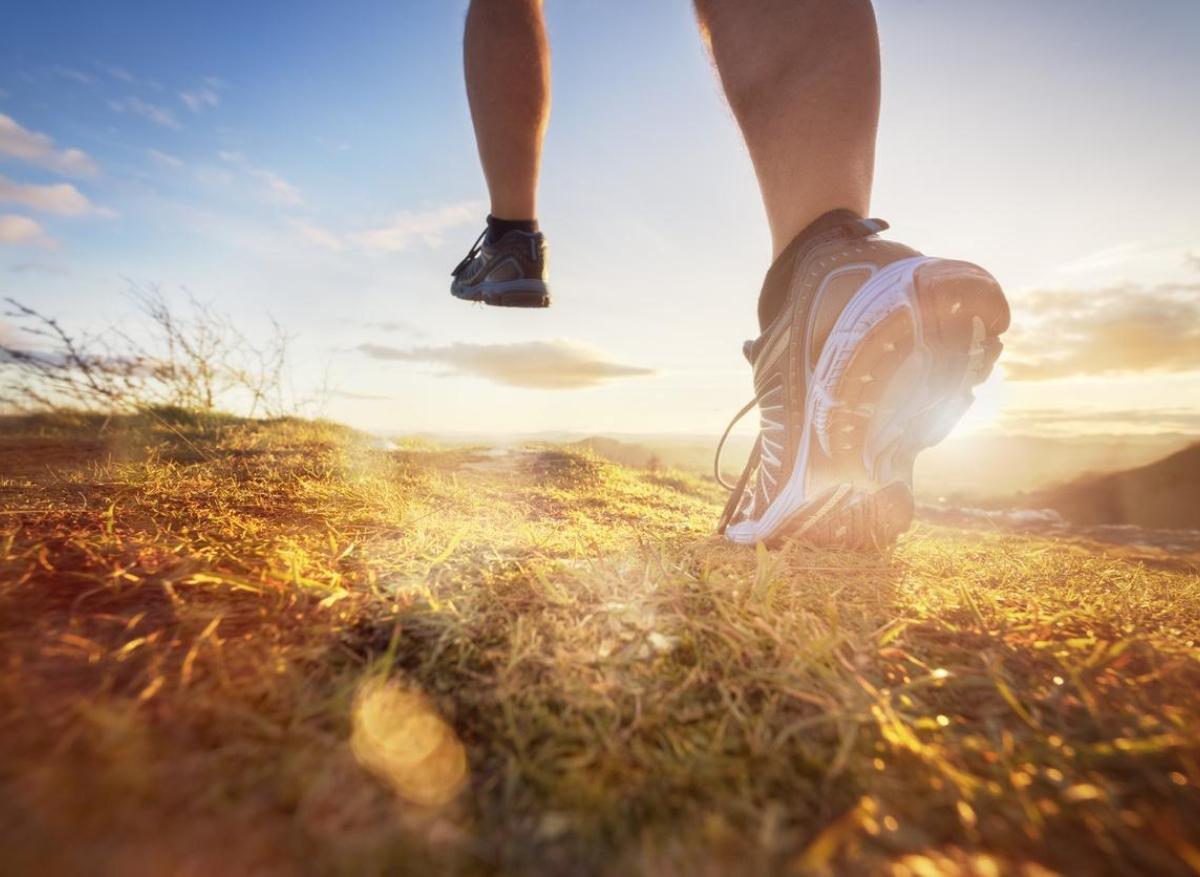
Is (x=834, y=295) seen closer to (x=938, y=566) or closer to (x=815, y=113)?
(x=815, y=113)

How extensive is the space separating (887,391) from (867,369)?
0.31 ft

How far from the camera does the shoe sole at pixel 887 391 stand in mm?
1364

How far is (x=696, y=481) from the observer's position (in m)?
5.29

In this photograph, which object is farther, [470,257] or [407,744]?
[470,257]

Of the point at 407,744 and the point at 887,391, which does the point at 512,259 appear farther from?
the point at 407,744

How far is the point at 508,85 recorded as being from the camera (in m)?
2.10

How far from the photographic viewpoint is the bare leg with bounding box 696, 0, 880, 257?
1.54 meters

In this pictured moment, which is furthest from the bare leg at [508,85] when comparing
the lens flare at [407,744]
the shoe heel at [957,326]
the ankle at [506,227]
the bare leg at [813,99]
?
the lens flare at [407,744]

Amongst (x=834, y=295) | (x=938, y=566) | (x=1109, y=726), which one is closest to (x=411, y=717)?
(x=1109, y=726)

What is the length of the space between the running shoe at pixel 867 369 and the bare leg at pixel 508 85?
114cm

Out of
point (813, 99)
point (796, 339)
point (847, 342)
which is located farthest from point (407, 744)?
point (813, 99)

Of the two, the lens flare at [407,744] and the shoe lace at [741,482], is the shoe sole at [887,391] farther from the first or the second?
the lens flare at [407,744]

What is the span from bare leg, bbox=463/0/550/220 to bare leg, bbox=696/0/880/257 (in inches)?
32.7

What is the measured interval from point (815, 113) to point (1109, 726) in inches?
58.4
